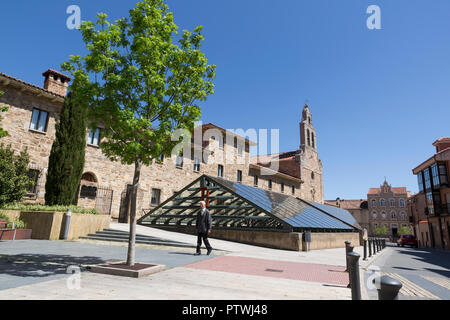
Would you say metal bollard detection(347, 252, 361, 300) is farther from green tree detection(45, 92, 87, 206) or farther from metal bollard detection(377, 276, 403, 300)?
green tree detection(45, 92, 87, 206)

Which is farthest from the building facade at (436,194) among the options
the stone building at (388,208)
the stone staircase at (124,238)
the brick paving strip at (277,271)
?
the stone staircase at (124,238)

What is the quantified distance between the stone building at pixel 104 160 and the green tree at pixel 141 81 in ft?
3.27

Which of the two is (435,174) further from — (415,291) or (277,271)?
(277,271)

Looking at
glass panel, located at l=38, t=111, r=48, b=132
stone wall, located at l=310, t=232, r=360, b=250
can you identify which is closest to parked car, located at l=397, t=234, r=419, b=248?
stone wall, located at l=310, t=232, r=360, b=250

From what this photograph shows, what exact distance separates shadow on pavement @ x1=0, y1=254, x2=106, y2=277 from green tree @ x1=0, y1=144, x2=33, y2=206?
4.79 m

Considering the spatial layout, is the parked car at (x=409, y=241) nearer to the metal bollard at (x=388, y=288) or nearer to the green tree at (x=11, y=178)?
the metal bollard at (x=388, y=288)

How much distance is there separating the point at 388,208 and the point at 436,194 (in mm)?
36070

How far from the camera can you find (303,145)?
135 ft

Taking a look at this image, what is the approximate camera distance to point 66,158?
14.6m

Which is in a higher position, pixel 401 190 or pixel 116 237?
pixel 401 190

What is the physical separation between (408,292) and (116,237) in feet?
36.7
